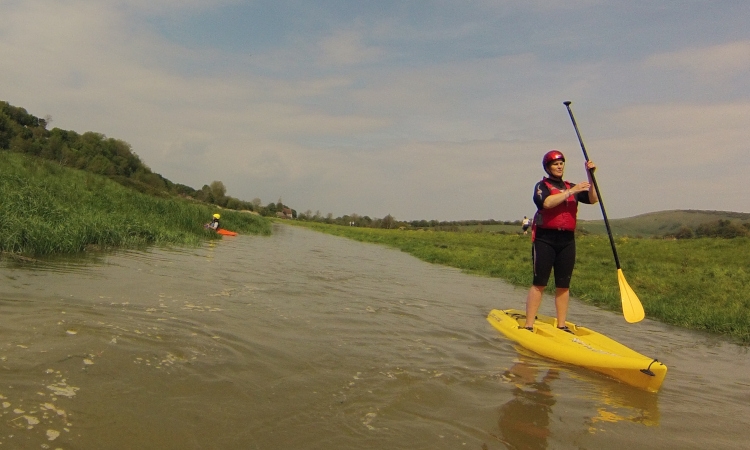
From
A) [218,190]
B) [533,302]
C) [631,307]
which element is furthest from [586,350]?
[218,190]

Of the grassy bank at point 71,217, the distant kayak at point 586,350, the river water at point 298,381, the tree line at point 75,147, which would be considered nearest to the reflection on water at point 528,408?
the river water at point 298,381

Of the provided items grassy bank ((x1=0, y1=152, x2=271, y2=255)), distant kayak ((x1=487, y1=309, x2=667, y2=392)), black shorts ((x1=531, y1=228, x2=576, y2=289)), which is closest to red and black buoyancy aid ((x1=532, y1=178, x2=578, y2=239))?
black shorts ((x1=531, y1=228, x2=576, y2=289))

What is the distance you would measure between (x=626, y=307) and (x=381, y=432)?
4124mm

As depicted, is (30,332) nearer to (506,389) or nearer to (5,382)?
(5,382)

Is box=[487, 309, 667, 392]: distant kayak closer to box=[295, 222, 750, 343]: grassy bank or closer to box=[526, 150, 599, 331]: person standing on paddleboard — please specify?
box=[526, 150, 599, 331]: person standing on paddleboard

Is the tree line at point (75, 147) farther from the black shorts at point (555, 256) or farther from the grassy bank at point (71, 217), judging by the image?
the black shorts at point (555, 256)

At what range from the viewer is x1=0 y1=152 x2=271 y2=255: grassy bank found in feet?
27.9

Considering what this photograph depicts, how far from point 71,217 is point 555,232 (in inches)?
406

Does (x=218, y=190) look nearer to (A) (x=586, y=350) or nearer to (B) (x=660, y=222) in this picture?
(B) (x=660, y=222)

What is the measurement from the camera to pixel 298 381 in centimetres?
364

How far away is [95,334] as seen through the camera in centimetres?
410

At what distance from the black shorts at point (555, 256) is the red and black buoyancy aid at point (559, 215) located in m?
0.11

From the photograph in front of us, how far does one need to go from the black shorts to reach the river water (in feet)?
3.51

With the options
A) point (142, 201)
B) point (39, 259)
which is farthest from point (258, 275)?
point (142, 201)
